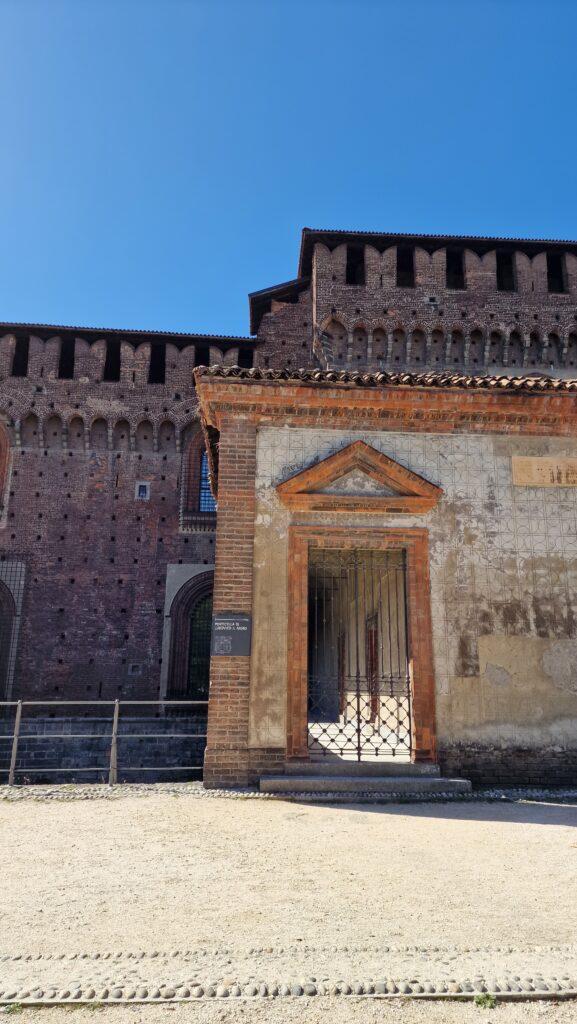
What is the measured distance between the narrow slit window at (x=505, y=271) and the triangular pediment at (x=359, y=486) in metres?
15.0

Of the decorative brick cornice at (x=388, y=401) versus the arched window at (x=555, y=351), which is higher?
the arched window at (x=555, y=351)

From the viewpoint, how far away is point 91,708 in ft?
63.7

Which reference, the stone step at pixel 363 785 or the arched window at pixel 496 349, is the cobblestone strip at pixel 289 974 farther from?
the arched window at pixel 496 349

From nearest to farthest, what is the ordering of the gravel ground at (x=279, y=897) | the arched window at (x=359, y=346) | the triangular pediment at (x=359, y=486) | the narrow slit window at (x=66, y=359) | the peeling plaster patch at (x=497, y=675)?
1. the gravel ground at (x=279, y=897)
2. the peeling plaster patch at (x=497, y=675)
3. the triangular pediment at (x=359, y=486)
4. the arched window at (x=359, y=346)
5. the narrow slit window at (x=66, y=359)

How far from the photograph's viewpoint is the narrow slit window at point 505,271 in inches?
828

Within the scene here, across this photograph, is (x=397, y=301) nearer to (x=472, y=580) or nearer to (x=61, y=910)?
(x=472, y=580)

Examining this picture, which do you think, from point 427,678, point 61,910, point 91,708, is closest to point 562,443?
point 427,678

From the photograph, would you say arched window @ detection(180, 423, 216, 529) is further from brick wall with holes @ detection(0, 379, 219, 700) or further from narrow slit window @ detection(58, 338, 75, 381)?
narrow slit window @ detection(58, 338, 75, 381)

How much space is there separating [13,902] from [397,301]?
1885 cm

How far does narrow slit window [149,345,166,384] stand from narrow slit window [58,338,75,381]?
2.55m

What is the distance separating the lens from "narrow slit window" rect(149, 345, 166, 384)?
72.7 ft

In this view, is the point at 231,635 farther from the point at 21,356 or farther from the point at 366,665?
the point at 21,356

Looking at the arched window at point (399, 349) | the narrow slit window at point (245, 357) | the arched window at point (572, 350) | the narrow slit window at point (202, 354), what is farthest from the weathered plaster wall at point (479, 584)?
the narrow slit window at point (202, 354)

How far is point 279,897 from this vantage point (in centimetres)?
388
